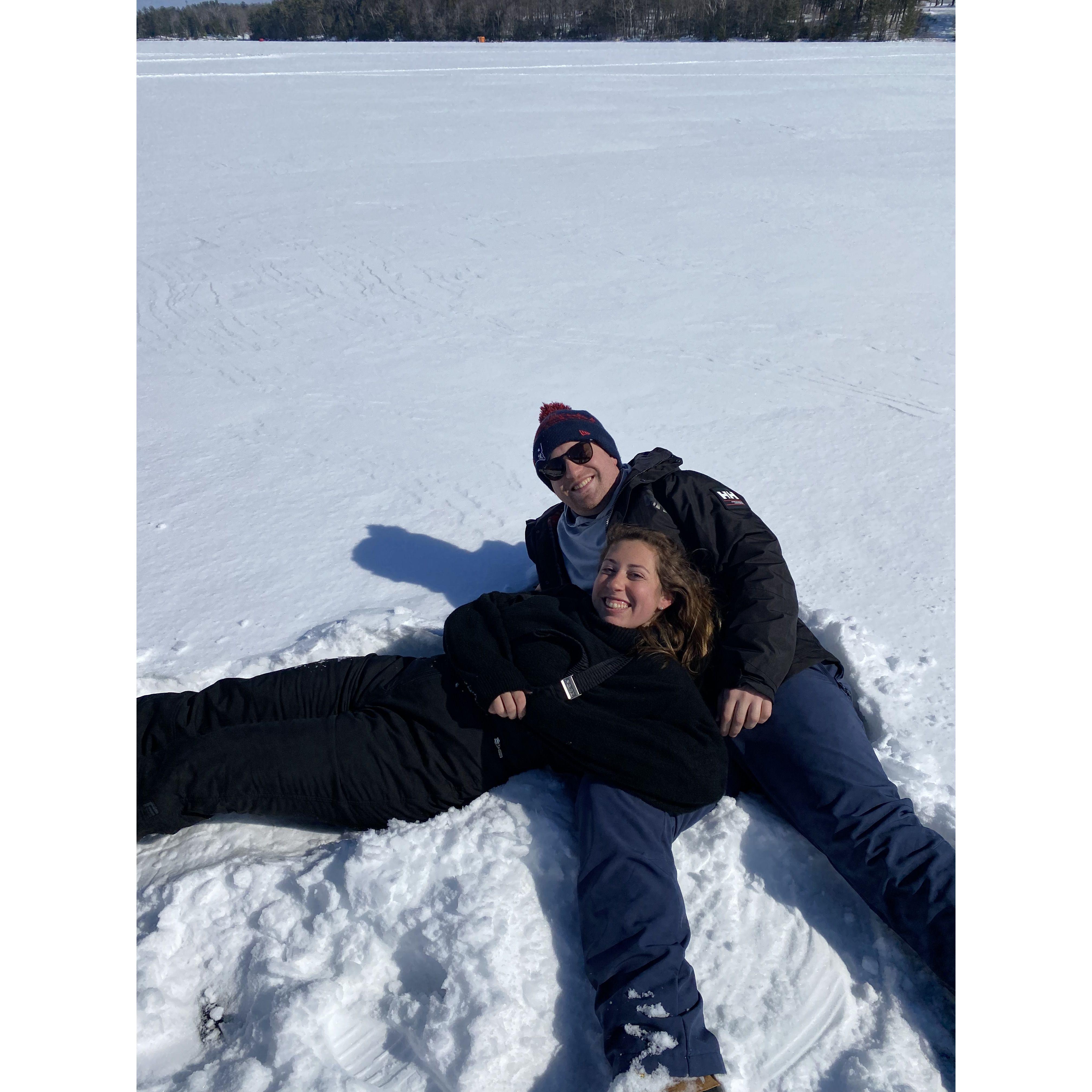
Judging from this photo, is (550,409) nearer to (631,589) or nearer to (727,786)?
(631,589)

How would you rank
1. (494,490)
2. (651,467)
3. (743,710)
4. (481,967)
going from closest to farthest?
(481,967) → (743,710) → (651,467) → (494,490)

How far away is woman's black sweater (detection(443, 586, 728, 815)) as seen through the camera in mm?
1734

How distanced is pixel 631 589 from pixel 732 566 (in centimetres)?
31

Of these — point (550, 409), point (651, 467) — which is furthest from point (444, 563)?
point (651, 467)

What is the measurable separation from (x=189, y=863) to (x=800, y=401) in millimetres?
2954

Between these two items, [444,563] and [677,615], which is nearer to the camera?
[677,615]

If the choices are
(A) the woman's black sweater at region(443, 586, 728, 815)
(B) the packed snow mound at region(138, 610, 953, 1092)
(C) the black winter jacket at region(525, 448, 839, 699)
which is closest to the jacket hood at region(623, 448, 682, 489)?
(C) the black winter jacket at region(525, 448, 839, 699)

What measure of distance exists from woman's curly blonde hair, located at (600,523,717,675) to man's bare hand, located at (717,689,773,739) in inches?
5.1

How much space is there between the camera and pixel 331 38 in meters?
25.4

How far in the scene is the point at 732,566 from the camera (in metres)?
2.06

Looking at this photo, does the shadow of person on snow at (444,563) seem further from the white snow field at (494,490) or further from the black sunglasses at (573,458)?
the black sunglasses at (573,458)

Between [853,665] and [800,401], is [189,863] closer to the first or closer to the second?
[853,665]

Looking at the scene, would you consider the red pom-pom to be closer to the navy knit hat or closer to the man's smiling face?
the navy knit hat

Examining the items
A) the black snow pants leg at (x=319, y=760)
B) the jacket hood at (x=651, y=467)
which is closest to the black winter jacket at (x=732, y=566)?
the jacket hood at (x=651, y=467)
